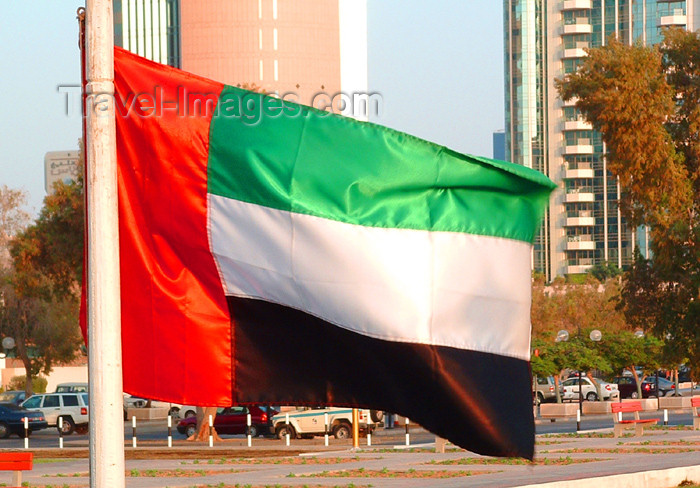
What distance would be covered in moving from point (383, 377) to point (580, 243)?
14384cm

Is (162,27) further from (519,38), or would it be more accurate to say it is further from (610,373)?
(610,373)

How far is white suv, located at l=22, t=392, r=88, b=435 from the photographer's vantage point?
4581 centimetres

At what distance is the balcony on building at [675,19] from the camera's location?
5773 inches

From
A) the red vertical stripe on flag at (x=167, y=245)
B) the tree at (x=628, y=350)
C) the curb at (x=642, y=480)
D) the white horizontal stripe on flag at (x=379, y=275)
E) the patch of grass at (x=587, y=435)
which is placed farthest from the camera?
the tree at (x=628, y=350)

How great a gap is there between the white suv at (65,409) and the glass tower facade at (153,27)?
3078 inches

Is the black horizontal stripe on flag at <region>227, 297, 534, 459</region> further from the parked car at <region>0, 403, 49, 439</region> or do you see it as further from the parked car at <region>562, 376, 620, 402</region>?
the parked car at <region>562, 376, 620, 402</region>

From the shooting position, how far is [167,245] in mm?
6191

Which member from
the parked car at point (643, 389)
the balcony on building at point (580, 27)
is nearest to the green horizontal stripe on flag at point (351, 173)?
the parked car at point (643, 389)


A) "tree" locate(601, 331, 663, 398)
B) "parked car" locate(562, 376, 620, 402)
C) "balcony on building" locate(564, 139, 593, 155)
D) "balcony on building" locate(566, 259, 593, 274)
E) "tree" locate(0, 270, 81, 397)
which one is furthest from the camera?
"balcony on building" locate(564, 139, 593, 155)

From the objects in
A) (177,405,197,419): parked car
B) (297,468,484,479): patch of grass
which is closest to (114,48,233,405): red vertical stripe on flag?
(297,468,484,479): patch of grass

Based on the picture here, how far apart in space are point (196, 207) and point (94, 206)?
611mm

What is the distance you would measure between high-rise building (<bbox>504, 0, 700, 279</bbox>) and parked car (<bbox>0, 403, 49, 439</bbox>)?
105 meters

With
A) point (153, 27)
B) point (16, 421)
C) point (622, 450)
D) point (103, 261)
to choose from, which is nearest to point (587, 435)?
point (622, 450)

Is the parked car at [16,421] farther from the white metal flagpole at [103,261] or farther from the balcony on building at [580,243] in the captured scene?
the balcony on building at [580,243]
